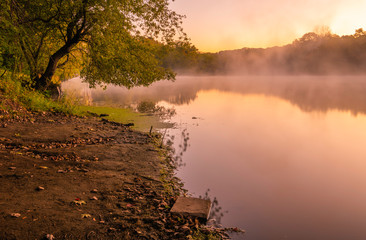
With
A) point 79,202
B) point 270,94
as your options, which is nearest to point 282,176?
point 79,202

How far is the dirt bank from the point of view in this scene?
632cm

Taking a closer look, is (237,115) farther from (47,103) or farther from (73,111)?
(47,103)

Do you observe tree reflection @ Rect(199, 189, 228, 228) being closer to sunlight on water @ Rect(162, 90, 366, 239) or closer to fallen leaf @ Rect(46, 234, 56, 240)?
sunlight on water @ Rect(162, 90, 366, 239)

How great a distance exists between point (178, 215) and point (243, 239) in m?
2.31

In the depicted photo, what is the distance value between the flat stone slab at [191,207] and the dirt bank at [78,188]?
28cm

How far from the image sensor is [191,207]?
875 centimetres

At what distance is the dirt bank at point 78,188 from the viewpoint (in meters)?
6.32

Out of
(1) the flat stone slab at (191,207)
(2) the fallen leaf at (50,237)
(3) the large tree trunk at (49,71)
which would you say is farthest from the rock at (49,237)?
(3) the large tree trunk at (49,71)

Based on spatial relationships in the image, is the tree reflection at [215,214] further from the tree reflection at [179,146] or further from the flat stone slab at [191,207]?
the tree reflection at [179,146]

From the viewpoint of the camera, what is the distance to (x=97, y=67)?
22172 mm

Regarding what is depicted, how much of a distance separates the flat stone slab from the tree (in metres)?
12.5

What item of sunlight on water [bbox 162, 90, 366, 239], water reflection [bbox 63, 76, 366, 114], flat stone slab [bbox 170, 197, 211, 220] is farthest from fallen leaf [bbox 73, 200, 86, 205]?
water reflection [bbox 63, 76, 366, 114]

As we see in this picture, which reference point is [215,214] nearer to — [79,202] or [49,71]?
[79,202]

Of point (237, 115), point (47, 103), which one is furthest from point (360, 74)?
point (47, 103)
